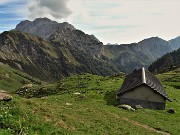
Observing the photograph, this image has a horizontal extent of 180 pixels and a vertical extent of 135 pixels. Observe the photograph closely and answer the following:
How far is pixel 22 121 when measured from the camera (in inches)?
958

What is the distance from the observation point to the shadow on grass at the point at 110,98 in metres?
51.8

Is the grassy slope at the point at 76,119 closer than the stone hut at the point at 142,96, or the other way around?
the grassy slope at the point at 76,119

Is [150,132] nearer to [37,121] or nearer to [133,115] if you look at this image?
[133,115]

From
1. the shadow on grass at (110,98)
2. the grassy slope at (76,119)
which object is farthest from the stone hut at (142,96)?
the grassy slope at (76,119)

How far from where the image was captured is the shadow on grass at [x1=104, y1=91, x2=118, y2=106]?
51825 mm

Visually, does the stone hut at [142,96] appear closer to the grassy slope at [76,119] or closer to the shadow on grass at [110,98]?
the shadow on grass at [110,98]

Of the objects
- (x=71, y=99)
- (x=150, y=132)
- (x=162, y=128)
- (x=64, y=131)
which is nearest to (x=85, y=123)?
(x=64, y=131)

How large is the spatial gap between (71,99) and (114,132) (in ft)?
69.3

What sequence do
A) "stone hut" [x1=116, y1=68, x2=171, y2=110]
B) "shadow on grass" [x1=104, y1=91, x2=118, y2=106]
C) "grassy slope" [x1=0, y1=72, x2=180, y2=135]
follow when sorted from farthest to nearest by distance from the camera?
1. "stone hut" [x1=116, y1=68, x2=171, y2=110]
2. "shadow on grass" [x1=104, y1=91, x2=118, y2=106]
3. "grassy slope" [x1=0, y1=72, x2=180, y2=135]

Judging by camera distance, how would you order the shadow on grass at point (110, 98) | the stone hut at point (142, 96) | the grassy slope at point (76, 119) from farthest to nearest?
the stone hut at point (142, 96) < the shadow on grass at point (110, 98) < the grassy slope at point (76, 119)

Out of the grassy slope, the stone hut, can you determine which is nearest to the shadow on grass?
the grassy slope

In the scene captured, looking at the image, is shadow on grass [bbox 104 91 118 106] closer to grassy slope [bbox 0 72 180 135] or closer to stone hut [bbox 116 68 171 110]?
grassy slope [bbox 0 72 180 135]

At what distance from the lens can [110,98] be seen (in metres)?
55.6

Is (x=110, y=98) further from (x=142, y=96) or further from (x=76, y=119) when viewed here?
(x=76, y=119)
